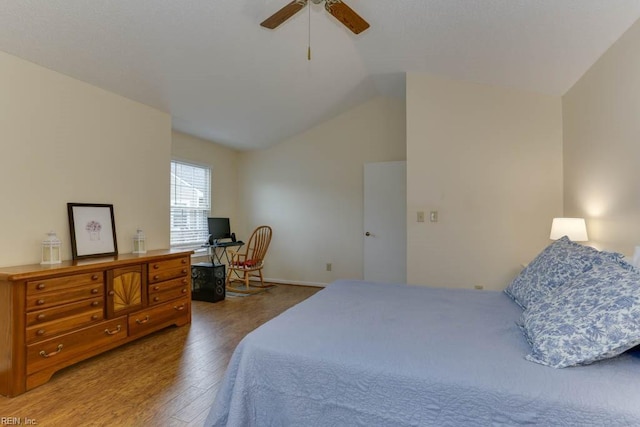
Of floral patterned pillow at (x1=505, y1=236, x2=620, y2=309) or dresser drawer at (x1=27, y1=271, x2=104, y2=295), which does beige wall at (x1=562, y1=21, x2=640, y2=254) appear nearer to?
floral patterned pillow at (x1=505, y1=236, x2=620, y2=309)

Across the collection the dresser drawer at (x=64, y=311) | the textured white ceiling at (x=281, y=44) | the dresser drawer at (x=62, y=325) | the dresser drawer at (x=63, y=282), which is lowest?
the dresser drawer at (x=62, y=325)

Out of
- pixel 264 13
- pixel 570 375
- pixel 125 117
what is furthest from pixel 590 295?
pixel 125 117

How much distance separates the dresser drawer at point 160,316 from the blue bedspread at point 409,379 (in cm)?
186

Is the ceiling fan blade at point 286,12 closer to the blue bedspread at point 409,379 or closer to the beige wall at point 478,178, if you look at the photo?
the blue bedspread at point 409,379

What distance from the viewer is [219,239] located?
486 cm

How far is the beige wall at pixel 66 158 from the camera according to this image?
2379 millimetres

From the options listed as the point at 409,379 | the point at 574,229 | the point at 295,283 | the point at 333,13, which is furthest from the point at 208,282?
the point at 574,229

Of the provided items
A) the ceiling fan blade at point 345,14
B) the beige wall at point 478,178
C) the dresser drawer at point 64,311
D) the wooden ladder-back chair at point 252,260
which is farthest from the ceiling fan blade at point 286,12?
the wooden ladder-back chair at point 252,260

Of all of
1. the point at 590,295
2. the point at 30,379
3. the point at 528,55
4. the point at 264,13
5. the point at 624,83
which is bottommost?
the point at 30,379

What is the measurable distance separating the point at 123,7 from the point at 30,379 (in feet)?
8.03

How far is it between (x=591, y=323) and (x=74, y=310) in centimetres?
291

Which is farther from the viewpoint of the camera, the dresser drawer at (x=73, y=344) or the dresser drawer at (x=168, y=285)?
the dresser drawer at (x=168, y=285)

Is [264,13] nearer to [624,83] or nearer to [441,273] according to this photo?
[624,83]

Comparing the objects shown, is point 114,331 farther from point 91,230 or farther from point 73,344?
point 91,230
